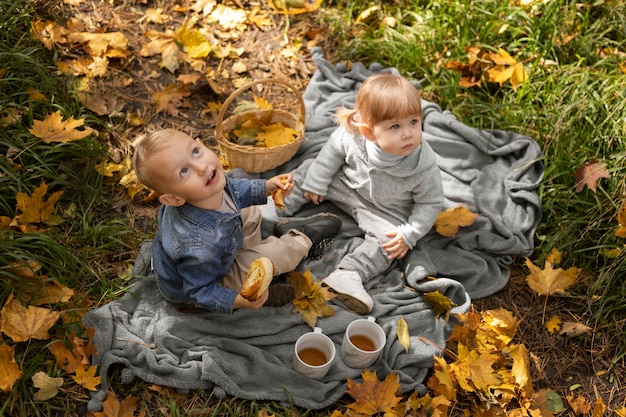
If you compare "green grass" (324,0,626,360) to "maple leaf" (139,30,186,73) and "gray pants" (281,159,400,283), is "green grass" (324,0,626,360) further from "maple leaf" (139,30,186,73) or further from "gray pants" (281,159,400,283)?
"maple leaf" (139,30,186,73)

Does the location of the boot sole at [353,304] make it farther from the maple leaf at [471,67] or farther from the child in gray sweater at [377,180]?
the maple leaf at [471,67]

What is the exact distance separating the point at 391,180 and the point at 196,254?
48.0 inches

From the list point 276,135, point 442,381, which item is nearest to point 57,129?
point 276,135

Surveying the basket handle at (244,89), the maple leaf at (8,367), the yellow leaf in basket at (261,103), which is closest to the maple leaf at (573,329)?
the basket handle at (244,89)

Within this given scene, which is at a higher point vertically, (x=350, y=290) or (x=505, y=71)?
(x=505, y=71)

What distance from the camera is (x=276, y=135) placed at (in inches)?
150

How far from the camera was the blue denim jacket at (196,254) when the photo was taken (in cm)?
271

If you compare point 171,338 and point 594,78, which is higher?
point 594,78

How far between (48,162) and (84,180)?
222 millimetres

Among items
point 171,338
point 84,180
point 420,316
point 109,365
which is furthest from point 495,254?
point 84,180

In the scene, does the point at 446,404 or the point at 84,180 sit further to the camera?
the point at 84,180

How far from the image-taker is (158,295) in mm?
3074

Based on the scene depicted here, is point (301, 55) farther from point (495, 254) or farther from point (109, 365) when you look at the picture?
point (109, 365)

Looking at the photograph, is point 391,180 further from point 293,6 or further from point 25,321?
point 293,6
